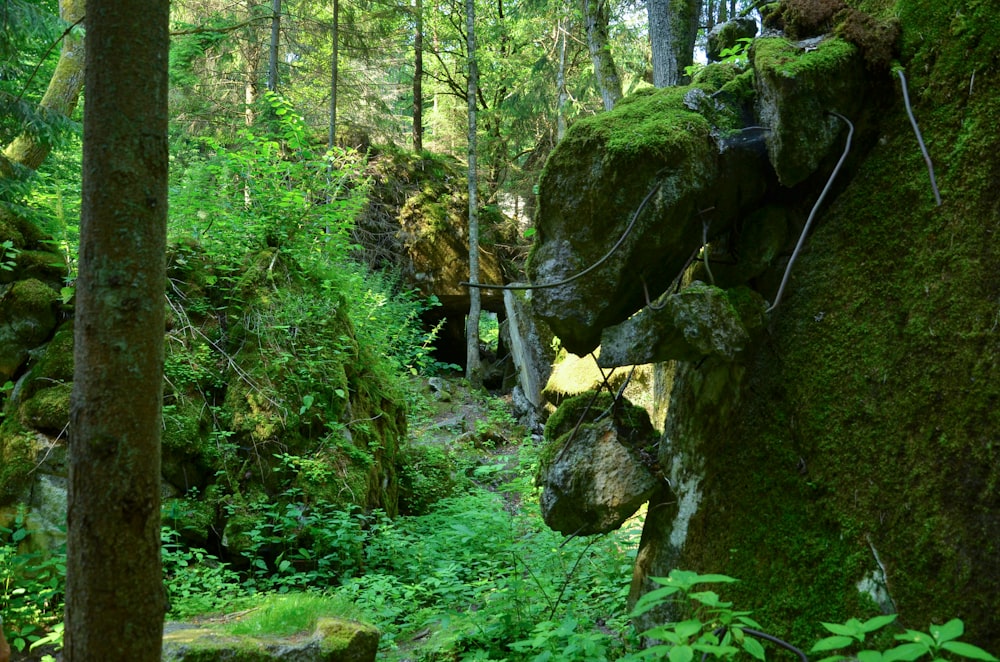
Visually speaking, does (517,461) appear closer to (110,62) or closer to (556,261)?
(556,261)

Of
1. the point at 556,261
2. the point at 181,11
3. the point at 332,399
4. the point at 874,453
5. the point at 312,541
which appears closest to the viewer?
the point at 874,453

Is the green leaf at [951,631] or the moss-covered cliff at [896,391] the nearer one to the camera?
the green leaf at [951,631]

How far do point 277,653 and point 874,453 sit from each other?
10.3ft

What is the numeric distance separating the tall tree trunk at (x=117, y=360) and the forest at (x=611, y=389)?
0.03ft

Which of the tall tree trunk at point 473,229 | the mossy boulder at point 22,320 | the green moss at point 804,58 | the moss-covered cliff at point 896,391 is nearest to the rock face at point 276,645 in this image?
the moss-covered cliff at point 896,391

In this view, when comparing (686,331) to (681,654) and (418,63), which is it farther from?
(418,63)

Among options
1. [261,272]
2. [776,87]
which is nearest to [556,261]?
[776,87]

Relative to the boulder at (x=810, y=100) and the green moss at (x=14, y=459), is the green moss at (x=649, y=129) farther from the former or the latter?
the green moss at (x=14, y=459)

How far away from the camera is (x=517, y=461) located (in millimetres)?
10461

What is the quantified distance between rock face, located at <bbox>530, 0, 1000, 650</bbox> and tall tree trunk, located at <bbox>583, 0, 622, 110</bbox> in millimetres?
7129

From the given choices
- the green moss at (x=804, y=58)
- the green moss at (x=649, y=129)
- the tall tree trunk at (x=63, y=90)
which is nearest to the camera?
the green moss at (x=804, y=58)

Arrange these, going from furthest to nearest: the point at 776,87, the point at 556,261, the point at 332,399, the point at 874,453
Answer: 1. the point at 332,399
2. the point at 556,261
3. the point at 776,87
4. the point at 874,453

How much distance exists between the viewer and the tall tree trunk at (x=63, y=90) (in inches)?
345

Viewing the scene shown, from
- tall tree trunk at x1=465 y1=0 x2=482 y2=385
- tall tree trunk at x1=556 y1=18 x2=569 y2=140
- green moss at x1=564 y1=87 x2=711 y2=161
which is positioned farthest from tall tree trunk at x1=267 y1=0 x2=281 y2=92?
green moss at x1=564 y1=87 x2=711 y2=161
